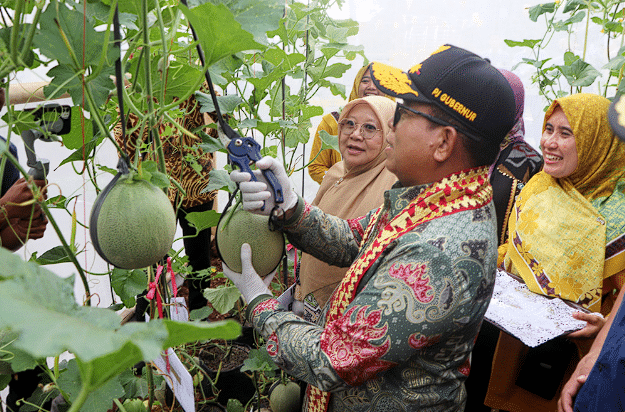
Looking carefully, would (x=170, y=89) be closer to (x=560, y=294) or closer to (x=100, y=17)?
(x=100, y=17)

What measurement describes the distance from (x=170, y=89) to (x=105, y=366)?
21.2 inches

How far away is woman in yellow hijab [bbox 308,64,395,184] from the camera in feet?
6.70

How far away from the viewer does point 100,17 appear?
2.16 feet

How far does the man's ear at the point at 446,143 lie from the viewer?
0.84 meters

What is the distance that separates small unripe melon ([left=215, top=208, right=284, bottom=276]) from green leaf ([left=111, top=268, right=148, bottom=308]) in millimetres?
156

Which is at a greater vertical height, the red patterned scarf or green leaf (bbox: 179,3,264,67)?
green leaf (bbox: 179,3,264,67)

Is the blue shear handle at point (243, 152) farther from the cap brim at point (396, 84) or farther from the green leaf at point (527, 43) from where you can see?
the green leaf at point (527, 43)

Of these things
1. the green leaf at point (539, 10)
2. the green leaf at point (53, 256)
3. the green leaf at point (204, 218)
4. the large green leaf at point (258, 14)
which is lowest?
the green leaf at point (53, 256)

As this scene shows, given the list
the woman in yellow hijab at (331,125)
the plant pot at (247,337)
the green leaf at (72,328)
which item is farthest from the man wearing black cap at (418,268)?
the woman in yellow hijab at (331,125)

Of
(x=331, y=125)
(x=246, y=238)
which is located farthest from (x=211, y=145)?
(x=331, y=125)

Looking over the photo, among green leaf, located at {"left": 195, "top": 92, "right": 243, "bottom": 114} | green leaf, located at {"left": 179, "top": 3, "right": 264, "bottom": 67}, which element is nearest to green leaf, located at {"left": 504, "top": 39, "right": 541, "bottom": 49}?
green leaf, located at {"left": 195, "top": 92, "right": 243, "bottom": 114}

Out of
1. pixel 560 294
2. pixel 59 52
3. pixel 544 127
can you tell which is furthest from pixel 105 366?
pixel 544 127

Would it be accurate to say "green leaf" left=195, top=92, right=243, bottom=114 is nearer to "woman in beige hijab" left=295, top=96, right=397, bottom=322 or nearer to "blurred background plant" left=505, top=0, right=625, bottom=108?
"woman in beige hijab" left=295, top=96, right=397, bottom=322

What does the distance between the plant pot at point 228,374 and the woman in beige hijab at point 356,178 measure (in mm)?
271
